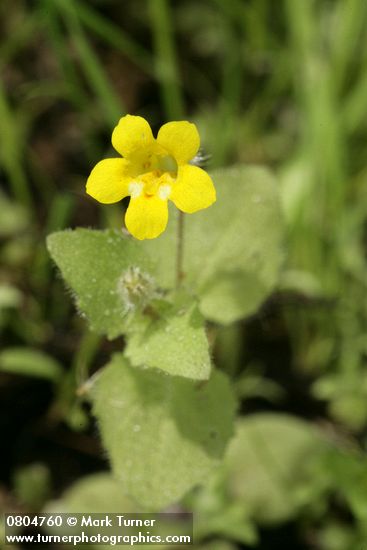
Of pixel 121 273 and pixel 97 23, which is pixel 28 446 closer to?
pixel 121 273

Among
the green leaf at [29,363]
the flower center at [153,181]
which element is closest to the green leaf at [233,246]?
the flower center at [153,181]

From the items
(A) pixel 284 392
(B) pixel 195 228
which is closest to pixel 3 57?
(B) pixel 195 228

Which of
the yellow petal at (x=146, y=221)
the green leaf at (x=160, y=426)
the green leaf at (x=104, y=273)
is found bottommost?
the green leaf at (x=160, y=426)

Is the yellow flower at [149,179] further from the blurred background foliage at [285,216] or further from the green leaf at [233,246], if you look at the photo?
the blurred background foliage at [285,216]

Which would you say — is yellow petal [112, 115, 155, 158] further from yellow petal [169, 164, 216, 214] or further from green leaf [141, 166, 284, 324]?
green leaf [141, 166, 284, 324]

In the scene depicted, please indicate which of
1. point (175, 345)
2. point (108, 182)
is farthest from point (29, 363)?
point (108, 182)

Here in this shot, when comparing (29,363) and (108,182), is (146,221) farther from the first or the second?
(29,363)
